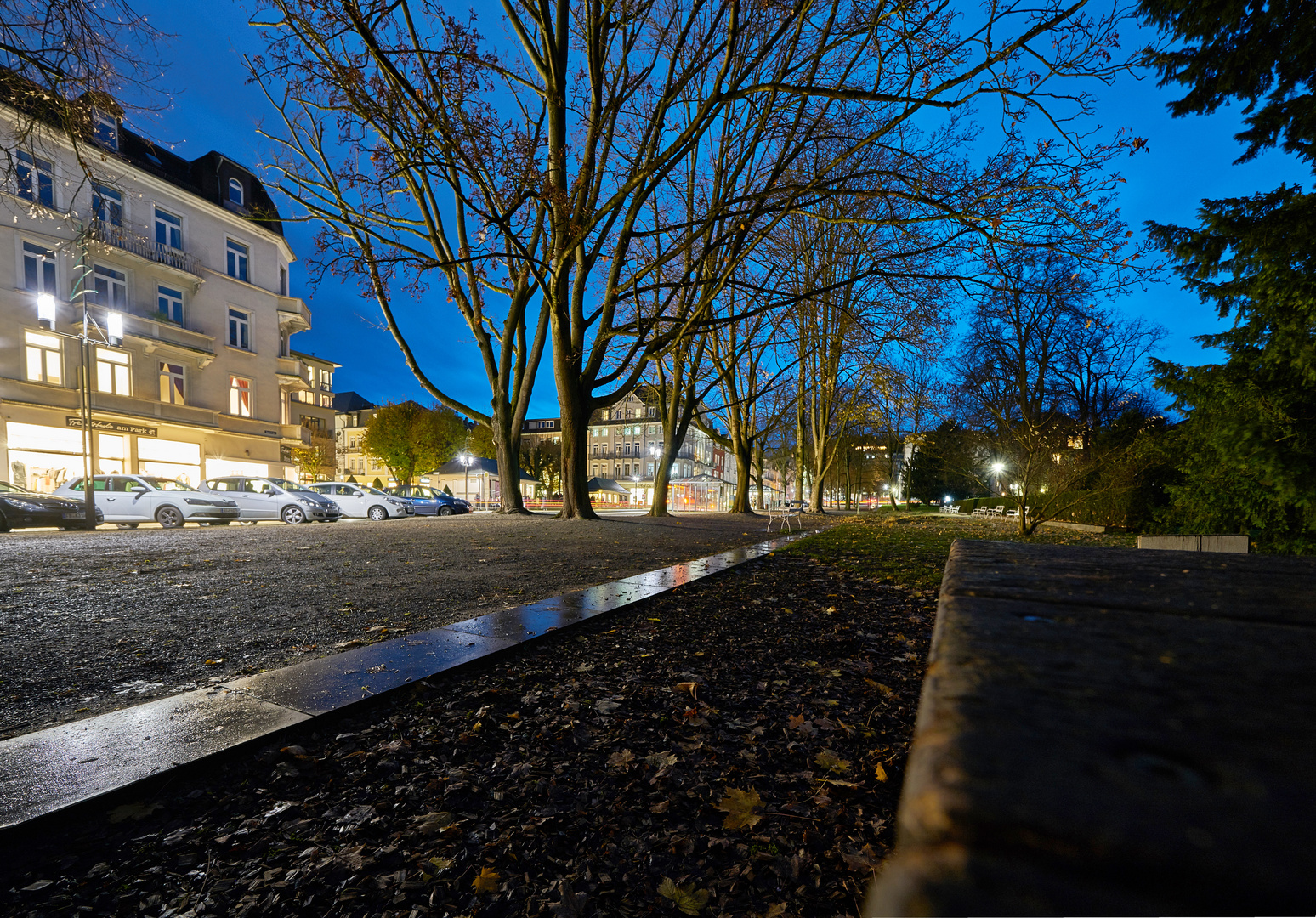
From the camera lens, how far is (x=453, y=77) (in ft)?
32.4

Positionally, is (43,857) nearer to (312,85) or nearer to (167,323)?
(312,85)

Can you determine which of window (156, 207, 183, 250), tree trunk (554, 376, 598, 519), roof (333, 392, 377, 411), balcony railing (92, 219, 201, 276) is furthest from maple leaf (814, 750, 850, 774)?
roof (333, 392, 377, 411)

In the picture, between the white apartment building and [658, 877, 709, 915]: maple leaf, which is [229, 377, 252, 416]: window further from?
[658, 877, 709, 915]: maple leaf

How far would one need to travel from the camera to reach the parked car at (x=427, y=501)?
2889 cm

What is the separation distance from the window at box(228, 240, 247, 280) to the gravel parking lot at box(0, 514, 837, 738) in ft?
85.7

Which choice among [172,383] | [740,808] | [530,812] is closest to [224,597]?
[530,812]

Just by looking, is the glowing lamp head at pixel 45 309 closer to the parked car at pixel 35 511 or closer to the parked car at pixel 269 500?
the parked car at pixel 35 511

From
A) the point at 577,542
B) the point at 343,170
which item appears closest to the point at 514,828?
the point at 577,542

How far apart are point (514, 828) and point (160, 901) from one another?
1099 millimetres

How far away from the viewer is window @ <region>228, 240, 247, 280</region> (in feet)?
104

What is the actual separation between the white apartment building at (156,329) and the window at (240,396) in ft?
0.21

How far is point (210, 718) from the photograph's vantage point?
2760mm

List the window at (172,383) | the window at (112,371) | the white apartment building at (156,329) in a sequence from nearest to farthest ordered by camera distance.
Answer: the white apartment building at (156,329) < the window at (112,371) < the window at (172,383)

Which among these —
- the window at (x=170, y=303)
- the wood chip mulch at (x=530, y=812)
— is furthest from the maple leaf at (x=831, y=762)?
the window at (x=170, y=303)
